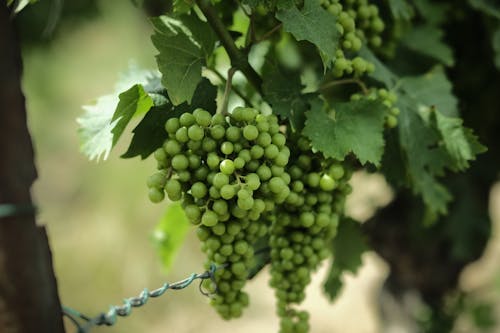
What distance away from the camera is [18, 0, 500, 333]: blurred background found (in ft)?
13.2

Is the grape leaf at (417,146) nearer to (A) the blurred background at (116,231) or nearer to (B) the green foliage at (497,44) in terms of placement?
(B) the green foliage at (497,44)

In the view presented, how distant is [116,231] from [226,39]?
3.64 m

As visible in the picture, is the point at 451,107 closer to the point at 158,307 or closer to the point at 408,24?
the point at 408,24

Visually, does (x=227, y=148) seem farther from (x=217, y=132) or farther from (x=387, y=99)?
(x=387, y=99)

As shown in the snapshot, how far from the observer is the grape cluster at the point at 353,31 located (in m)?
1.03

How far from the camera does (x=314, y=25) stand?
0.94m

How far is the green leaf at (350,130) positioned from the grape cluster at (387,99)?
37 millimetres

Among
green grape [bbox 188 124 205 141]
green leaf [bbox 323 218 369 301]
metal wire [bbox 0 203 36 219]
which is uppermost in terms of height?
metal wire [bbox 0 203 36 219]

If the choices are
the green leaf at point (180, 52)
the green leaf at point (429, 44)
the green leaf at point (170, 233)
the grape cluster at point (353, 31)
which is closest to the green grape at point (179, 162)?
the green leaf at point (180, 52)

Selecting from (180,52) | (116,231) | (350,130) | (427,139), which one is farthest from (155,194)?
(116,231)

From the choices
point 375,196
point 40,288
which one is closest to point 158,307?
point 375,196

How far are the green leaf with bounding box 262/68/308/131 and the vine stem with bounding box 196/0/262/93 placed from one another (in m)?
0.05

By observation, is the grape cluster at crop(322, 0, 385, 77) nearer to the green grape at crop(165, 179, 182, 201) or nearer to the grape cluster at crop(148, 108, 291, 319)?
the grape cluster at crop(148, 108, 291, 319)

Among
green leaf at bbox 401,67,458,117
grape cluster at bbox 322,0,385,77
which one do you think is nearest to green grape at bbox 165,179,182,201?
grape cluster at bbox 322,0,385,77
